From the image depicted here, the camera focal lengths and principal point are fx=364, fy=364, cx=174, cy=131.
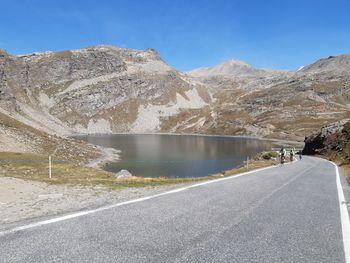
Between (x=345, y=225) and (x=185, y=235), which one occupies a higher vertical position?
(x=185, y=235)

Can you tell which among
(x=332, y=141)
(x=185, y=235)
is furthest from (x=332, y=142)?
(x=185, y=235)

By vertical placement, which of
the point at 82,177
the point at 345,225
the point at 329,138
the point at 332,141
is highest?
the point at 329,138

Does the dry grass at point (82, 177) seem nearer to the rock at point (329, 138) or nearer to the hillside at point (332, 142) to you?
the hillside at point (332, 142)

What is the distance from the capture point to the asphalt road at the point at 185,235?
708 centimetres

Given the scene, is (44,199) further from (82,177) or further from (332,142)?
(332,142)

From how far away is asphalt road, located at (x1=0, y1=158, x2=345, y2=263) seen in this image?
7078mm

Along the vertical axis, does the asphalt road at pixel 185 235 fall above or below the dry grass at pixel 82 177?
above

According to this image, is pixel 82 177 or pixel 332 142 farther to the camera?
pixel 332 142

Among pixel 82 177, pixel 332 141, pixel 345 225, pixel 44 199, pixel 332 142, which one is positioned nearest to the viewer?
pixel 345 225

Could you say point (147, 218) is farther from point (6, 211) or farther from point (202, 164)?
point (202, 164)

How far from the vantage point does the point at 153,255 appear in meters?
7.07

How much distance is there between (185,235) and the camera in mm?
8484

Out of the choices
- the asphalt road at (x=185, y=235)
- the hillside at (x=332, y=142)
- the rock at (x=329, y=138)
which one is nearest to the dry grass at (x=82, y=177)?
the asphalt road at (x=185, y=235)

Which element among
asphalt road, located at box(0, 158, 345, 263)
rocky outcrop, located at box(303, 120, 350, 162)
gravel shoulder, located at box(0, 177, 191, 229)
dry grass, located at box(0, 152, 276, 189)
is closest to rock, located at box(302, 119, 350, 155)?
rocky outcrop, located at box(303, 120, 350, 162)
